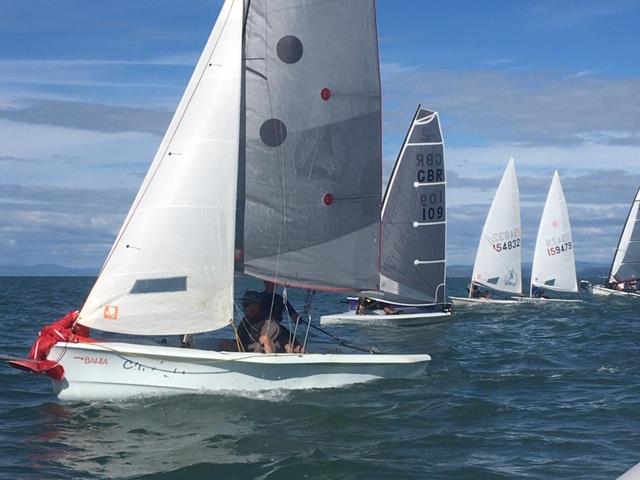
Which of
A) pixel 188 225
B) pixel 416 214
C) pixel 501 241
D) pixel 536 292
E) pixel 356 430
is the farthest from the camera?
pixel 536 292

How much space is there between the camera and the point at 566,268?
155 feet

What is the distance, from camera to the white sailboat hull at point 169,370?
1233 cm

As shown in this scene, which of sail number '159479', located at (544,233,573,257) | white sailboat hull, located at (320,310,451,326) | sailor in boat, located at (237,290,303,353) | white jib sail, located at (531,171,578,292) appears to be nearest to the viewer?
sailor in boat, located at (237,290,303,353)

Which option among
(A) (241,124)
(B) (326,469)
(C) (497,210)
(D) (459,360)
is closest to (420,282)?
(D) (459,360)

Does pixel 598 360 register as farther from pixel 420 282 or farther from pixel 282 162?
pixel 420 282

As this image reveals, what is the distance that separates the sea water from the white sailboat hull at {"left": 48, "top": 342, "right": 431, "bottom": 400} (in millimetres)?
165

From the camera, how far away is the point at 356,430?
11.6m

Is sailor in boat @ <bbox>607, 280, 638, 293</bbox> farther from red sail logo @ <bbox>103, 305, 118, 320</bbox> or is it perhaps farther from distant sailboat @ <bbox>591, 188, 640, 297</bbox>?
red sail logo @ <bbox>103, 305, 118, 320</bbox>

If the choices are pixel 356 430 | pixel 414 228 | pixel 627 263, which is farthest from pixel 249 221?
pixel 627 263

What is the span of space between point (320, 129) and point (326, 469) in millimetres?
5946

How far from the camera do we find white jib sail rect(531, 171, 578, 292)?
46.3 meters

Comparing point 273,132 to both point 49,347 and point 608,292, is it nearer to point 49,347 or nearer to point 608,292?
point 49,347

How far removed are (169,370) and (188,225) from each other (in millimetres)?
1933

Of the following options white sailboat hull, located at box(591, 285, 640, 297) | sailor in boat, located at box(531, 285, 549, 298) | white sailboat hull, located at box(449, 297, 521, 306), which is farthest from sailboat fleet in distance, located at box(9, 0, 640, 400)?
white sailboat hull, located at box(591, 285, 640, 297)
